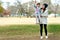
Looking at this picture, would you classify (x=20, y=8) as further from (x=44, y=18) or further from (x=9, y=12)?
(x=44, y=18)

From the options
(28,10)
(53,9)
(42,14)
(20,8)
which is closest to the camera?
(42,14)

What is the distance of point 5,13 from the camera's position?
7975cm

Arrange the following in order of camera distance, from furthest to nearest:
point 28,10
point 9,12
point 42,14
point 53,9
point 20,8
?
point 9,12, point 53,9, point 28,10, point 20,8, point 42,14

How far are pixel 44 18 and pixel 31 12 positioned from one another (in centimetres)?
5548

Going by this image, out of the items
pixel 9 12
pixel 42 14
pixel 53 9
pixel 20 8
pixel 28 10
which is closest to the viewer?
pixel 42 14

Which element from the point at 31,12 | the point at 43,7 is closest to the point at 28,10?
the point at 31,12

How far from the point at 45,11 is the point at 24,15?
55395 mm

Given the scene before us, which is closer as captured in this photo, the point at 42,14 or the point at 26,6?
the point at 42,14

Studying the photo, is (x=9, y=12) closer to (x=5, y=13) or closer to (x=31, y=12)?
(x=5, y=13)

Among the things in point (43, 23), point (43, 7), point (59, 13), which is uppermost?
point (43, 7)

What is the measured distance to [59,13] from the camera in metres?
80.6

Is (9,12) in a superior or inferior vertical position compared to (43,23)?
inferior

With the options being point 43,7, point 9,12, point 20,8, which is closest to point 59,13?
point 9,12

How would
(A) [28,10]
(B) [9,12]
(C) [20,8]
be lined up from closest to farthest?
1. (C) [20,8]
2. (A) [28,10]
3. (B) [9,12]
